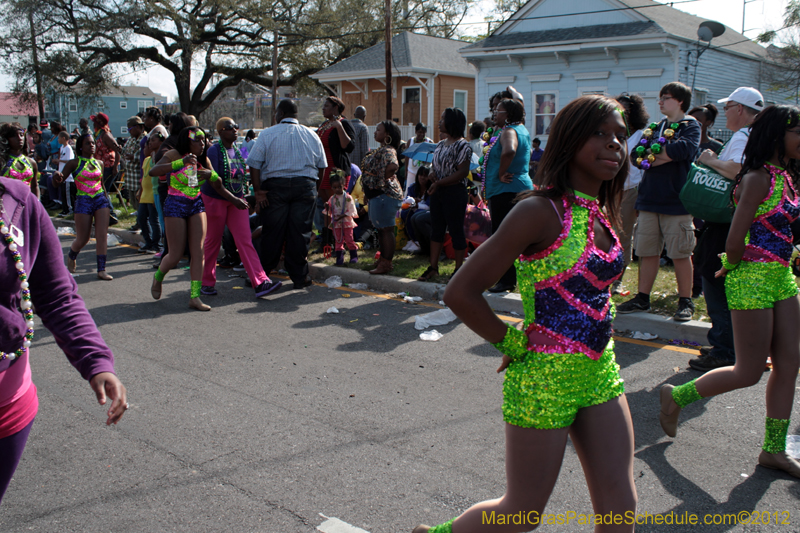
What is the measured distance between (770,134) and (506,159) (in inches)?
142

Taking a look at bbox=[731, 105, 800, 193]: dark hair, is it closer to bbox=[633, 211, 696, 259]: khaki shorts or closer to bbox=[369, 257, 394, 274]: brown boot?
bbox=[633, 211, 696, 259]: khaki shorts

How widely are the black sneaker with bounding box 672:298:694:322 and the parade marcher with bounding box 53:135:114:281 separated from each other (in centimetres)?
693

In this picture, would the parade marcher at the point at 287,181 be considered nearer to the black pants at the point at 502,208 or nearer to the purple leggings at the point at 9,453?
the black pants at the point at 502,208

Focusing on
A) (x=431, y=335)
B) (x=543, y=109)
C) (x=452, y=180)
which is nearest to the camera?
(x=431, y=335)

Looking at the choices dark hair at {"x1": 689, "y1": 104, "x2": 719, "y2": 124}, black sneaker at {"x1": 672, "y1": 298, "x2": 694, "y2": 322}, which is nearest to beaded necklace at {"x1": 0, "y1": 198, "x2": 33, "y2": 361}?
black sneaker at {"x1": 672, "y1": 298, "x2": 694, "y2": 322}

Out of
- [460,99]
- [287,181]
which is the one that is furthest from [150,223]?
[460,99]

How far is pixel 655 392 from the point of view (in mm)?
4688

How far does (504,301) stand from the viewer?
23.4 ft

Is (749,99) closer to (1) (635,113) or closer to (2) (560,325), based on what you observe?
(1) (635,113)

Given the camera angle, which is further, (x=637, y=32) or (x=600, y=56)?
(x=600, y=56)

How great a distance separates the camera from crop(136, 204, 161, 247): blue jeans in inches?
422

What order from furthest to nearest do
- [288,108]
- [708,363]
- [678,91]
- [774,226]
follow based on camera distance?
[288,108], [678,91], [708,363], [774,226]

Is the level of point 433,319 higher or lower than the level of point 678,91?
lower

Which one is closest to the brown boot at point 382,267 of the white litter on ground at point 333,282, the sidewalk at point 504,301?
the sidewalk at point 504,301
